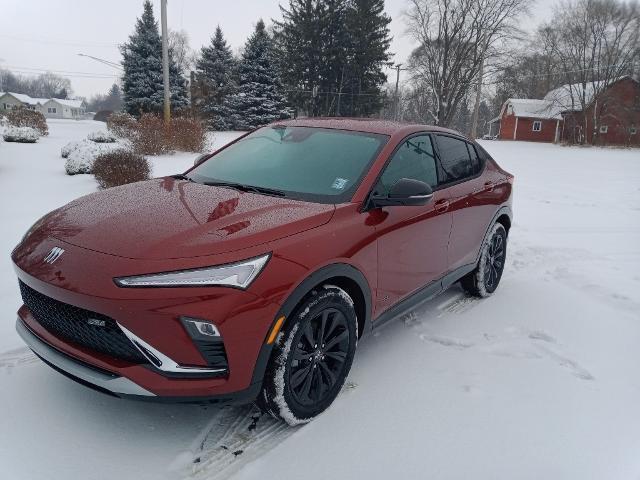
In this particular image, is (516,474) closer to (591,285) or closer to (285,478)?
(285,478)

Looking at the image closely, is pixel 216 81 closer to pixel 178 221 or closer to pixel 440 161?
pixel 440 161

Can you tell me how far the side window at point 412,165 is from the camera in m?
3.20

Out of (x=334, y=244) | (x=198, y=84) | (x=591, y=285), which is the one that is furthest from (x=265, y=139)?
(x=198, y=84)

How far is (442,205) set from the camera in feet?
12.1

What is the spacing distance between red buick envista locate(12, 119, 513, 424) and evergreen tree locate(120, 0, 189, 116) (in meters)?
35.6

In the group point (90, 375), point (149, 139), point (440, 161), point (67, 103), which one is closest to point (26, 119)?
point (149, 139)

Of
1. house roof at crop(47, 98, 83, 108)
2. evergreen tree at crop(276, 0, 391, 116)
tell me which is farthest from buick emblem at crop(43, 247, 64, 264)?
house roof at crop(47, 98, 83, 108)

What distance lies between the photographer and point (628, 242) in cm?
737

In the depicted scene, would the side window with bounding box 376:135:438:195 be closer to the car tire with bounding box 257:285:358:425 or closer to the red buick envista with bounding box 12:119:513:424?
the red buick envista with bounding box 12:119:513:424

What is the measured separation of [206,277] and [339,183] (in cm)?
123

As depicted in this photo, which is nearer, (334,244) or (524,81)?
(334,244)

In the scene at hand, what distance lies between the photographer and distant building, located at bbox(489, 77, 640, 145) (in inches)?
1692

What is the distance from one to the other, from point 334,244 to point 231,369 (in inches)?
34.2

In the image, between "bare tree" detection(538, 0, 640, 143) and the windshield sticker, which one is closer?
the windshield sticker
